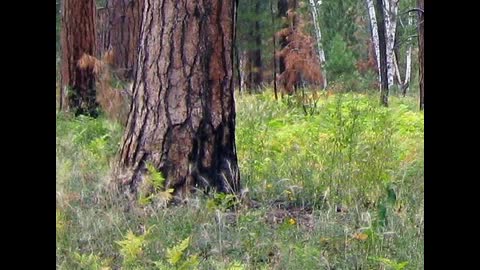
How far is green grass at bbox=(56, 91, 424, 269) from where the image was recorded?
4.21m

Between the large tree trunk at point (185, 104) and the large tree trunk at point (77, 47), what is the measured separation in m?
6.77

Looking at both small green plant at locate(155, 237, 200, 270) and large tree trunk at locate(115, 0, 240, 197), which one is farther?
large tree trunk at locate(115, 0, 240, 197)

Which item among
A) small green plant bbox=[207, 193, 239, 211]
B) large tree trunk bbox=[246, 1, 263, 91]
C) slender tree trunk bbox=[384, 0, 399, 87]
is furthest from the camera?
large tree trunk bbox=[246, 1, 263, 91]

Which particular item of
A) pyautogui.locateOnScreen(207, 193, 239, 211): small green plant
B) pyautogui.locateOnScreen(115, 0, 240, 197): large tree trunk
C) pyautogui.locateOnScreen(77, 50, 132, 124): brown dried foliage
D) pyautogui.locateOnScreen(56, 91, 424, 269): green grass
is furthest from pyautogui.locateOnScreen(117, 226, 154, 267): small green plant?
pyautogui.locateOnScreen(77, 50, 132, 124): brown dried foliage

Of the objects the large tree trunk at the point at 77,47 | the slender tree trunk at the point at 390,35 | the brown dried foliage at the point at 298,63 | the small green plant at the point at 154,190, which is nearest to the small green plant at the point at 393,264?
the small green plant at the point at 154,190

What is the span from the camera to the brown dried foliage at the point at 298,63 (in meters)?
15.5

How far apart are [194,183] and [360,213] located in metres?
1.18

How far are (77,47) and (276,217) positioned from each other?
327 inches

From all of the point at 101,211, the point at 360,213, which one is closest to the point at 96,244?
the point at 101,211

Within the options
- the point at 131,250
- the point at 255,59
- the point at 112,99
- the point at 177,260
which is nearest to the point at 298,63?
the point at 112,99

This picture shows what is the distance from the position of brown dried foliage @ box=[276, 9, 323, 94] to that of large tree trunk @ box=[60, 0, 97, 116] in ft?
12.2

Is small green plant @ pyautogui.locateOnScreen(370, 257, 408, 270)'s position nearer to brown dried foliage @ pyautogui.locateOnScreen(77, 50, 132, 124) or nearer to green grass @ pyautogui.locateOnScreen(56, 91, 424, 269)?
green grass @ pyautogui.locateOnScreen(56, 91, 424, 269)
